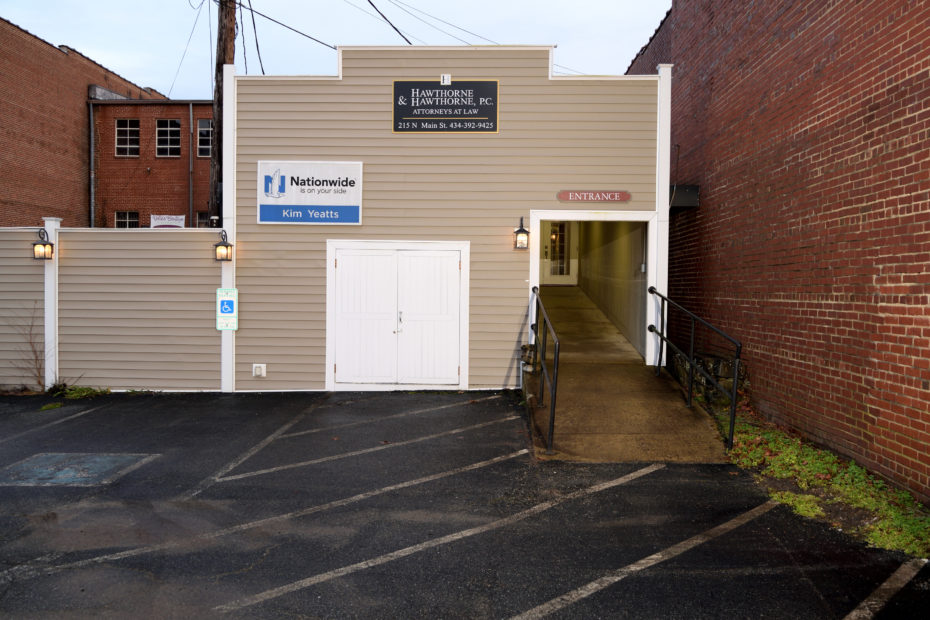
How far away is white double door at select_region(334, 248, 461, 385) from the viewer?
9.66 m

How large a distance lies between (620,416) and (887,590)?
3712 mm

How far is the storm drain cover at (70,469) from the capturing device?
5.68m

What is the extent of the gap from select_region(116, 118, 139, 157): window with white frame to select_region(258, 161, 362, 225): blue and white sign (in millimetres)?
16984

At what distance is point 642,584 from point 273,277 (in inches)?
301

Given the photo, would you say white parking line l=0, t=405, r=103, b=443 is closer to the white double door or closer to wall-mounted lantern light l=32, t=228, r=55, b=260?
wall-mounted lantern light l=32, t=228, r=55, b=260

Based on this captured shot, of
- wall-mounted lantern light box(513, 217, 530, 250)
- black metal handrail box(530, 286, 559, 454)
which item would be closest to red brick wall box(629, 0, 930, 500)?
black metal handrail box(530, 286, 559, 454)

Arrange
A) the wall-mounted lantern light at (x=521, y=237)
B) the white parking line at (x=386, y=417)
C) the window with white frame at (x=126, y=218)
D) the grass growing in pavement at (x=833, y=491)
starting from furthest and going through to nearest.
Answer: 1. the window with white frame at (x=126, y=218)
2. the wall-mounted lantern light at (x=521, y=237)
3. the white parking line at (x=386, y=417)
4. the grass growing in pavement at (x=833, y=491)

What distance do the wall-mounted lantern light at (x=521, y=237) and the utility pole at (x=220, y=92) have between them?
5.12 meters

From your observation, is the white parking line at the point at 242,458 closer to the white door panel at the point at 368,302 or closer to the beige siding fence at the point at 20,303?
the white door panel at the point at 368,302

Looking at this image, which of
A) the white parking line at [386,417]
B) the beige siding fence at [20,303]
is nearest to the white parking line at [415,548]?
the white parking line at [386,417]

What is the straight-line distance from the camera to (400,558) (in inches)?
163

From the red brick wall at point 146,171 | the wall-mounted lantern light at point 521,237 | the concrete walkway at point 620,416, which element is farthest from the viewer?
the red brick wall at point 146,171

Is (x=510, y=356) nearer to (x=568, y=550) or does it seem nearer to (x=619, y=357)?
(x=619, y=357)

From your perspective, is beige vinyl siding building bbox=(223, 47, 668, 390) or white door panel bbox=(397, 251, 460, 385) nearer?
beige vinyl siding building bbox=(223, 47, 668, 390)
